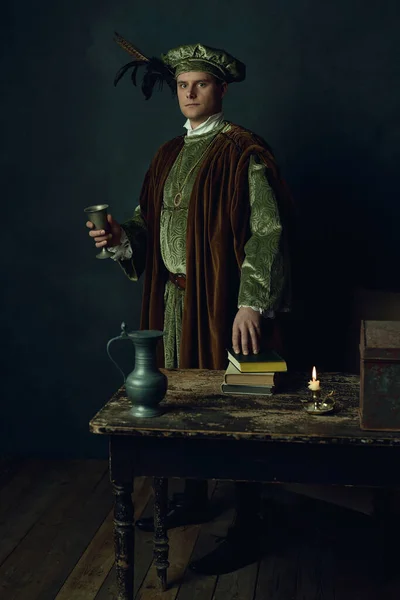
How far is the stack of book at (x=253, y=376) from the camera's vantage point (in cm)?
222

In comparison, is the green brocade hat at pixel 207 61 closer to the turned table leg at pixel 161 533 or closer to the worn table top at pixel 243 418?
the worn table top at pixel 243 418

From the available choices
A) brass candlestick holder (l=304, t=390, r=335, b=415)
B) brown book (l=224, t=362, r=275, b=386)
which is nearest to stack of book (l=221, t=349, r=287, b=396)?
brown book (l=224, t=362, r=275, b=386)

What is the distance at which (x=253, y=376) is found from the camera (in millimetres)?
2230

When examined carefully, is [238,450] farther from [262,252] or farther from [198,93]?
[198,93]

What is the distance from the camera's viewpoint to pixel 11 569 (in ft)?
9.30

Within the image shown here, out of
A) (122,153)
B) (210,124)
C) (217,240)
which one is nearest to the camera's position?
(217,240)

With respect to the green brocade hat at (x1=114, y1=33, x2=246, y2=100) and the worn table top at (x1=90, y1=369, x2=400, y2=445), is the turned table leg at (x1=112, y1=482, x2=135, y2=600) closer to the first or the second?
the worn table top at (x1=90, y1=369, x2=400, y2=445)

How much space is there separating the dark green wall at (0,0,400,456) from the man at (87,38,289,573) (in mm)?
574

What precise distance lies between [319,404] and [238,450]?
28 centimetres

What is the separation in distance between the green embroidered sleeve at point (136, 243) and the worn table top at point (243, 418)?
0.86m

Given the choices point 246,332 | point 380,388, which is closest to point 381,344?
point 380,388

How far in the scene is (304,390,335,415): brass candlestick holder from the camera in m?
2.05

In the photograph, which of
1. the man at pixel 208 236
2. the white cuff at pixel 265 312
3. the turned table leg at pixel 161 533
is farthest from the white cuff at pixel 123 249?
the turned table leg at pixel 161 533

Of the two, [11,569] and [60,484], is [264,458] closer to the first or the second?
[11,569]
